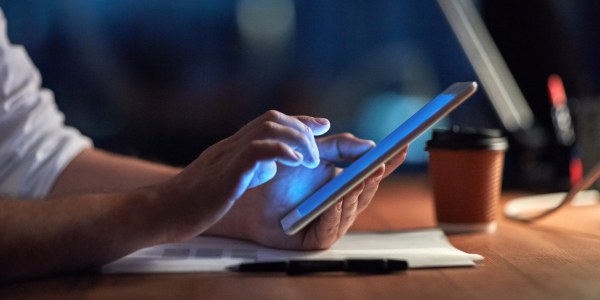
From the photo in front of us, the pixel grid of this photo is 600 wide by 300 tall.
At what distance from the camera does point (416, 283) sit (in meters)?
0.42

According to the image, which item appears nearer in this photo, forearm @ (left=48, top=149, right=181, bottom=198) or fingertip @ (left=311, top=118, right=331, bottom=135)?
fingertip @ (left=311, top=118, right=331, bottom=135)

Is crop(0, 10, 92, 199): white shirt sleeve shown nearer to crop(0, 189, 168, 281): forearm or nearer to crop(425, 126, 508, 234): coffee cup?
crop(0, 189, 168, 281): forearm

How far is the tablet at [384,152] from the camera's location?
43cm

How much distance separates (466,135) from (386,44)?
1.28m

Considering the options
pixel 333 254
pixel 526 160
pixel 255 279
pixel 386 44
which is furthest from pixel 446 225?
pixel 386 44

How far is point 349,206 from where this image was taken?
52cm

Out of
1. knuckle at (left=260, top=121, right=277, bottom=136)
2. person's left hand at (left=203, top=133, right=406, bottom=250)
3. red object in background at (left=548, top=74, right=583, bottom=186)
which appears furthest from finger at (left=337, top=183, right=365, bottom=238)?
red object in background at (left=548, top=74, right=583, bottom=186)

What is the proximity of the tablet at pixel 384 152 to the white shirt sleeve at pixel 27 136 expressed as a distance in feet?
1.47

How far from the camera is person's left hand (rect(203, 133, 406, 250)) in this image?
534 mm

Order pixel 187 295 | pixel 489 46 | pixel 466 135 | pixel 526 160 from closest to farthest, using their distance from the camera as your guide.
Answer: pixel 187 295
pixel 466 135
pixel 526 160
pixel 489 46

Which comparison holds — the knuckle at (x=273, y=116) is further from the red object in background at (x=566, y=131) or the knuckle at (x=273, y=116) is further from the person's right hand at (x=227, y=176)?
the red object in background at (x=566, y=131)

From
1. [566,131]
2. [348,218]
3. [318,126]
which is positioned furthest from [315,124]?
[566,131]

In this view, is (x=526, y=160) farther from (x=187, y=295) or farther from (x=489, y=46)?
(x=187, y=295)

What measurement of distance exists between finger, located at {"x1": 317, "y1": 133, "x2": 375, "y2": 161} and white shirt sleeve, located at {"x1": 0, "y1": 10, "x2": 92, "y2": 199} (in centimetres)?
44
